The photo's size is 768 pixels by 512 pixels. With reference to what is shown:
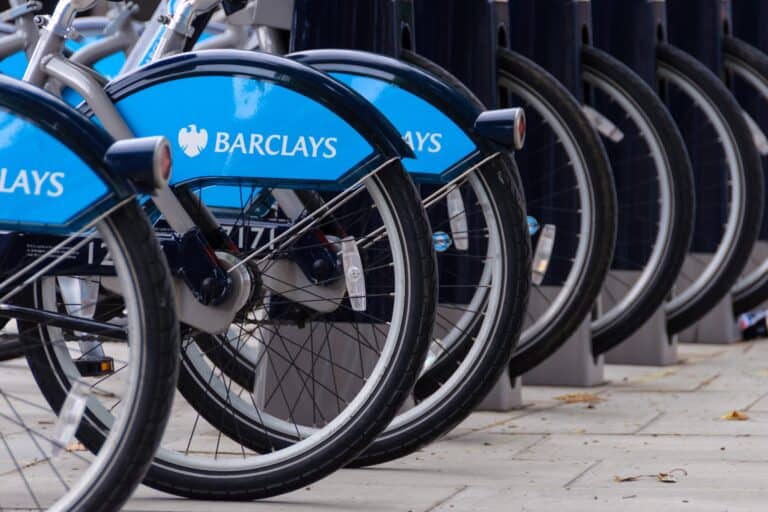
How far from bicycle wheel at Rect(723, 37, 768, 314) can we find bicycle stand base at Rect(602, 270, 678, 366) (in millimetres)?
911

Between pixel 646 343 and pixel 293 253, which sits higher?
pixel 293 253

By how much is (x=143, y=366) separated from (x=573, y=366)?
3.94 meters

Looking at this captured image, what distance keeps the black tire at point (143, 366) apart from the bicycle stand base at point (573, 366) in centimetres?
379

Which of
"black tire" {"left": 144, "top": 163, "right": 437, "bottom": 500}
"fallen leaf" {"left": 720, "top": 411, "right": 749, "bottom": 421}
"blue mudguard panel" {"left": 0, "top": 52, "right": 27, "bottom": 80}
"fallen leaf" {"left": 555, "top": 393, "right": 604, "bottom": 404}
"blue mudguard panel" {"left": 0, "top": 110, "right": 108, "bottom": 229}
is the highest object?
"blue mudguard panel" {"left": 0, "top": 52, "right": 27, "bottom": 80}

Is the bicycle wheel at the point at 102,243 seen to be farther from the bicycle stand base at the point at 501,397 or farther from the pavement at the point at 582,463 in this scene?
the bicycle stand base at the point at 501,397

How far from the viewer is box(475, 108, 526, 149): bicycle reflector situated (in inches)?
170

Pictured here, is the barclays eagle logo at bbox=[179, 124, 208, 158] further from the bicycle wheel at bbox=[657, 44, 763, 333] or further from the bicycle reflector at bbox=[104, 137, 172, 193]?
the bicycle wheel at bbox=[657, 44, 763, 333]

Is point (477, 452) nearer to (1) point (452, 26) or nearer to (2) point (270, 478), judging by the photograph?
(2) point (270, 478)

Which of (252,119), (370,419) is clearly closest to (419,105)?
(252,119)

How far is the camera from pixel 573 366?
688 centimetres

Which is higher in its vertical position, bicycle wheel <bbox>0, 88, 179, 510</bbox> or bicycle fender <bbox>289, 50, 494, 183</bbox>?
bicycle fender <bbox>289, 50, 494, 183</bbox>

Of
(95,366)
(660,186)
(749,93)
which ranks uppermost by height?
(749,93)

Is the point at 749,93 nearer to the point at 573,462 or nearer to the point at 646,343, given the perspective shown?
the point at 646,343

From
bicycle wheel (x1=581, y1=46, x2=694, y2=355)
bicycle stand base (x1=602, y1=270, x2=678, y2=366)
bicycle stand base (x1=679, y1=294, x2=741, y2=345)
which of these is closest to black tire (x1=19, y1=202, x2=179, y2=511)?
bicycle wheel (x1=581, y1=46, x2=694, y2=355)
